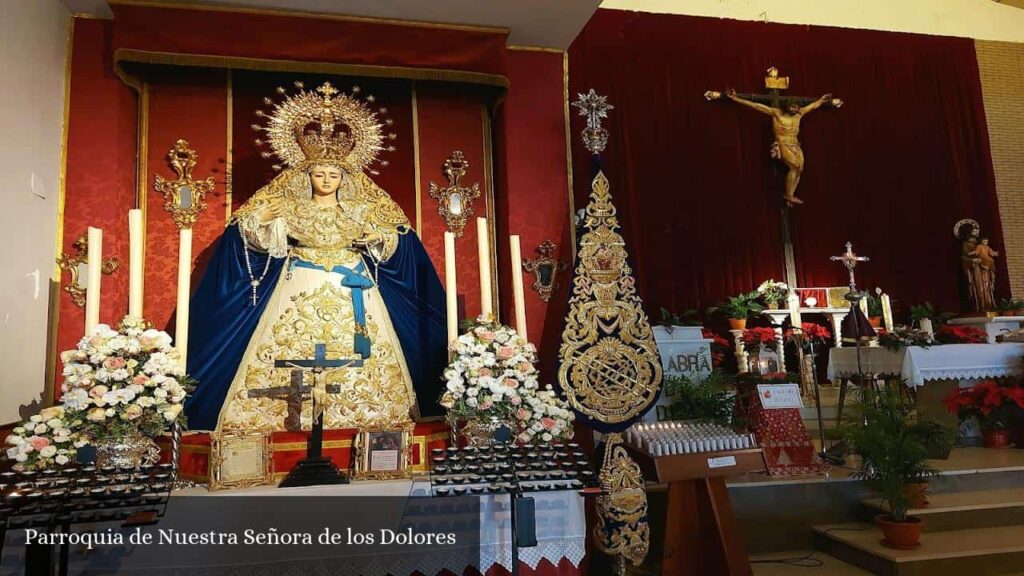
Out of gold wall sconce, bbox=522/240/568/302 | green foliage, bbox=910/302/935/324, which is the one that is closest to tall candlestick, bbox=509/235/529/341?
gold wall sconce, bbox=522/240/568/302

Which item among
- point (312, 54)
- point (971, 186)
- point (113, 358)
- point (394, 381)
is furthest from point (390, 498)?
point (971, 186)

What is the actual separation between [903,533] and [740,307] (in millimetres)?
3424

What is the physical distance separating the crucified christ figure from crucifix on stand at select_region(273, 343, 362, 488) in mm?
5934

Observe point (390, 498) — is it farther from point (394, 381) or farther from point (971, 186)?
point (971, 186)

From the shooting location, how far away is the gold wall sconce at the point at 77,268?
14.0 feet

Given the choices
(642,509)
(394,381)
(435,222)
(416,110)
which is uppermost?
(416,110)

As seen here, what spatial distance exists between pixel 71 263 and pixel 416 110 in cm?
269

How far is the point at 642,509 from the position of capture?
3.45m

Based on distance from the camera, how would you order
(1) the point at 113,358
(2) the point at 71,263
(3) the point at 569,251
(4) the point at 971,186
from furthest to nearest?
1. (4) the point at 971,186
2. (3) the point at 569,251
3. (2) the point at 71,263
4. (1) the point at 113,358

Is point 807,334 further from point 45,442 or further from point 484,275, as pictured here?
point 45,442

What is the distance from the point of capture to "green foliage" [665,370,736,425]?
4969 mm

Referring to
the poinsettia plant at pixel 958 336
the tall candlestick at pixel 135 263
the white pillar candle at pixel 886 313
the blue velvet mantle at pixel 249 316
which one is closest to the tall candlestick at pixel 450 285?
the blue velvet mantle at pixel 249 316

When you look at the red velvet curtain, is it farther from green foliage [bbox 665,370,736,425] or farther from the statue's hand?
the statue's hand

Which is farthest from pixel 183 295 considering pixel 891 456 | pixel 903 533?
pixel 903 533
